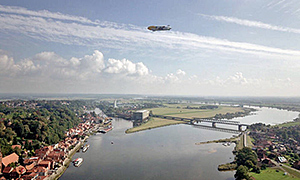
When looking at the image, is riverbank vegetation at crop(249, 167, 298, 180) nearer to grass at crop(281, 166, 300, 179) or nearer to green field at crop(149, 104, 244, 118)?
grass at crop(281, 166, 300, 179)

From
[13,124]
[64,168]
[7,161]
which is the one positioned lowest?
[64,168]

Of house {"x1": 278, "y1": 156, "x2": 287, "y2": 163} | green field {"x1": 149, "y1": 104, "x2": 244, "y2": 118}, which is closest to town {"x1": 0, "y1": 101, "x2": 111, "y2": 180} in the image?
house {"x1": 278, "y1": 156, "x2": 287, "y2": 163}

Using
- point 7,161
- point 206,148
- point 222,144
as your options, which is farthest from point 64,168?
point 222,144

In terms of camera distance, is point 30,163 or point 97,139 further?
point 97,139

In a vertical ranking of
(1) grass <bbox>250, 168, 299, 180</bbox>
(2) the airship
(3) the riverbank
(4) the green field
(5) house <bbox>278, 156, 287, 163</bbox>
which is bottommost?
(3) the riverbank

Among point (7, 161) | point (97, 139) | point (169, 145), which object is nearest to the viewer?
point (7, 161)

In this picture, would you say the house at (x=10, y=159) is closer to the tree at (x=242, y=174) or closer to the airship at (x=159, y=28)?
the airship at (x=159, y=28)

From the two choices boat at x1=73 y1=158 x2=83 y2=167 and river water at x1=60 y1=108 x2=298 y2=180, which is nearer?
river water at x1=60 y1=108 x2=298 y2=180

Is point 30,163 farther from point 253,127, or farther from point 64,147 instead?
point 253,127

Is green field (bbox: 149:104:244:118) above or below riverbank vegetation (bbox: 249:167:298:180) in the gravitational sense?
above

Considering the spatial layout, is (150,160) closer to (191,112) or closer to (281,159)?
(281,159)

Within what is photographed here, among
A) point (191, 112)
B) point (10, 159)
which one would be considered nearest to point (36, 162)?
point (10, 159)
